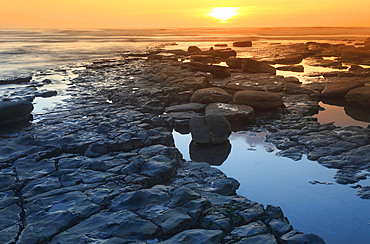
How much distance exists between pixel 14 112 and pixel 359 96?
9.05 m

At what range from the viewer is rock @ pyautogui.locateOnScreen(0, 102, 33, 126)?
20.1ft

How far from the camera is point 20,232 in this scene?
104 inches

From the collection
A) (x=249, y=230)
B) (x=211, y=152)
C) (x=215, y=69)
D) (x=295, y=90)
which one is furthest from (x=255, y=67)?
(x=249, y=230)

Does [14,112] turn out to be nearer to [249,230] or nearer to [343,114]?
[249,230]

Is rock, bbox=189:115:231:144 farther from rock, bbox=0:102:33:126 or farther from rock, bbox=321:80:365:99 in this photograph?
rock, bbox=321:80:365:99

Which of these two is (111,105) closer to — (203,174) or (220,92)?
(220,92)

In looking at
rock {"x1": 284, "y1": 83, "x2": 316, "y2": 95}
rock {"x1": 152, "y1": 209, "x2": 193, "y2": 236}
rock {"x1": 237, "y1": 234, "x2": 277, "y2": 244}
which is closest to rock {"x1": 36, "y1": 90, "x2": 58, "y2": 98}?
rock {"x1": 152, "y1": 209, "x2": 193, "y2": 236}

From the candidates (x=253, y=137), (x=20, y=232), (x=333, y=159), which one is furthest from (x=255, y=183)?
(x=20, y=232)

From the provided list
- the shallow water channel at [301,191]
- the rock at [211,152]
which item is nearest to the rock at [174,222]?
the shallow water channel at [301,191]

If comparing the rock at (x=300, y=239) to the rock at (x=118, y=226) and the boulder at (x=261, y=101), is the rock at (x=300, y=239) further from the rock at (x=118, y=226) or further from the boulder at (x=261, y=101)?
the boulder at (x=261, y=101)

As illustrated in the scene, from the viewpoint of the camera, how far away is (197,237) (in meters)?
2.49

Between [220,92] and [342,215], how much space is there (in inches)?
207

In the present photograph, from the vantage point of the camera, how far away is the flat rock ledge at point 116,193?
2.61 m

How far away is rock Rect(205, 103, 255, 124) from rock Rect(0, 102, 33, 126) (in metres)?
4.33
